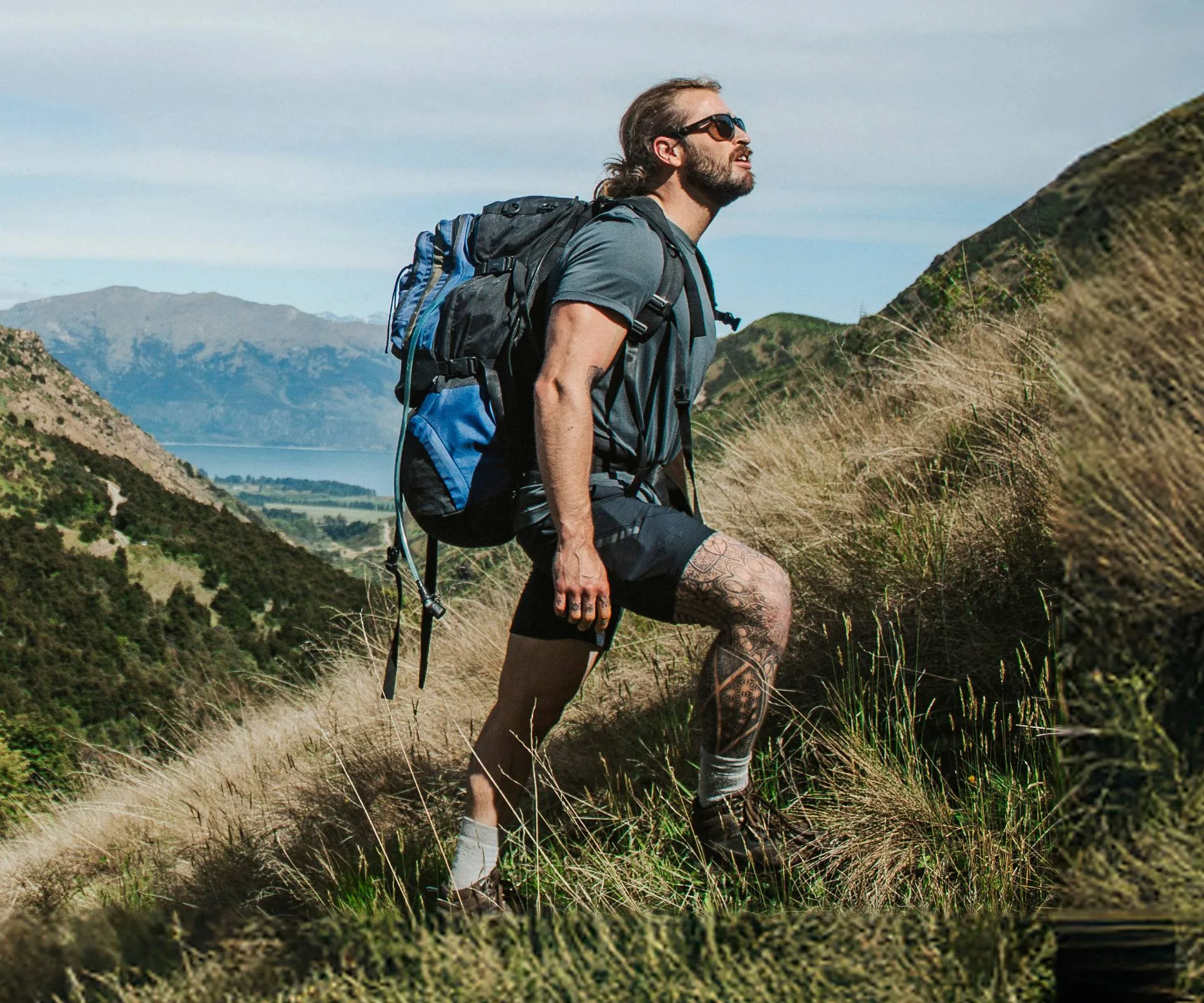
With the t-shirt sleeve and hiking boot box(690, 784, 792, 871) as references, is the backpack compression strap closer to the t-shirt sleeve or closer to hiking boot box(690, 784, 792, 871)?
the t-shirt sleeve

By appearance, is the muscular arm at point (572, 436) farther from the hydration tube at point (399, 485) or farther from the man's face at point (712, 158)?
the man's face at point (712, 158)

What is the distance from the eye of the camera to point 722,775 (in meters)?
2.36

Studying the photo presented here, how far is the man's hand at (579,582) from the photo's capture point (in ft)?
6.97

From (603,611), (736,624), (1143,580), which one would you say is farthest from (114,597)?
(1143,580)

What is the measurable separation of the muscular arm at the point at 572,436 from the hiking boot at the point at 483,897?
2.15 feet

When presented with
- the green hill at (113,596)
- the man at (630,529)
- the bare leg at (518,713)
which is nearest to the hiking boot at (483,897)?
the man at (630,529)

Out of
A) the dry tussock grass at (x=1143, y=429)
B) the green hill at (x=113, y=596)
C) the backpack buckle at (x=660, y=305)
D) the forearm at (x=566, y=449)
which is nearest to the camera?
the dry tussock grass at (x=1143, y=429)

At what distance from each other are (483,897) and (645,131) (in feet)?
5.75

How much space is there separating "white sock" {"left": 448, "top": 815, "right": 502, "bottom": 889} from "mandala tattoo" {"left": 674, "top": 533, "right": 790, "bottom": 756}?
0.55 meters

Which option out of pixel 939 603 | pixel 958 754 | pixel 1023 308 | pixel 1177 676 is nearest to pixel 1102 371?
pixel 1177 676

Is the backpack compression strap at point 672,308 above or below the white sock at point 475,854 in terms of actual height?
above

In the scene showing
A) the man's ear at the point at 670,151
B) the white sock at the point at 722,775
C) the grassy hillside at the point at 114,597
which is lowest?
the grassy hillside at the point at 114,597

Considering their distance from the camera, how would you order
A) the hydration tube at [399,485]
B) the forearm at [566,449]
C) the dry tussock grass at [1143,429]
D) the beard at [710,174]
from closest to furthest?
the dry tussock grass at [1143,429] < the forearm at [566,449] < the hydration tube at [399,485] < the beard at [710,174]

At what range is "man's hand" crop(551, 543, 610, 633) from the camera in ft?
6.97
